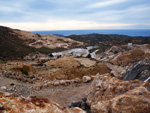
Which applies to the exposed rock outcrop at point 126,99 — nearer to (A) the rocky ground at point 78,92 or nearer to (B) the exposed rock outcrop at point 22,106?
(A) the rocky ground at point 78,92

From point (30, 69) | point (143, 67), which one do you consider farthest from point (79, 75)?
point (143, 67)

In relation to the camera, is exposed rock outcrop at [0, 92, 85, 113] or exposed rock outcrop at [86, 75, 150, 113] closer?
exposed rock outcrop at [0, 92, 85, 113]

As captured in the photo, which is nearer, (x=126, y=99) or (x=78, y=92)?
(x=126, y=99)

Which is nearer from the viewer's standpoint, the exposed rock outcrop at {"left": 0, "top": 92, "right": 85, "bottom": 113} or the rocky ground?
the exposed rock outcrop at {"left": 0, "top": 92, "right": 85, "bottom": 113}

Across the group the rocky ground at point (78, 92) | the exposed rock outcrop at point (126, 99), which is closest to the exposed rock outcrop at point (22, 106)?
the rocky ground at point (78, 92)

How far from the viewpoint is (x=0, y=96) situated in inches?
170

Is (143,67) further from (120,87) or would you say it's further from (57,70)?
(57,70)

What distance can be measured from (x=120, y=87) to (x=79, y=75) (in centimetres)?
1199

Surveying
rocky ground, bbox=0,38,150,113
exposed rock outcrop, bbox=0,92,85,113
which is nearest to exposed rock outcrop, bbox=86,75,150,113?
rocky ground, bbox=0,38,150,113

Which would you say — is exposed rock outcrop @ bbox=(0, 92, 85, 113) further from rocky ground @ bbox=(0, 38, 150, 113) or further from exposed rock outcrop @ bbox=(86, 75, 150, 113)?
exposed rock outcrop @ bbox=(86, 75, 150, 113)

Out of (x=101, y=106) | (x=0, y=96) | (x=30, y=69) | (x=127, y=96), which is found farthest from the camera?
(x=30, y=69)

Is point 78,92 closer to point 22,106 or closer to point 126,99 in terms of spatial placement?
point 126,99

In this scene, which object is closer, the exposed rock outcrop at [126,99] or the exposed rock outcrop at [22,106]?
the exposed rock outcrop at [22,106]

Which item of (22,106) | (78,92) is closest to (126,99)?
(22,106)
